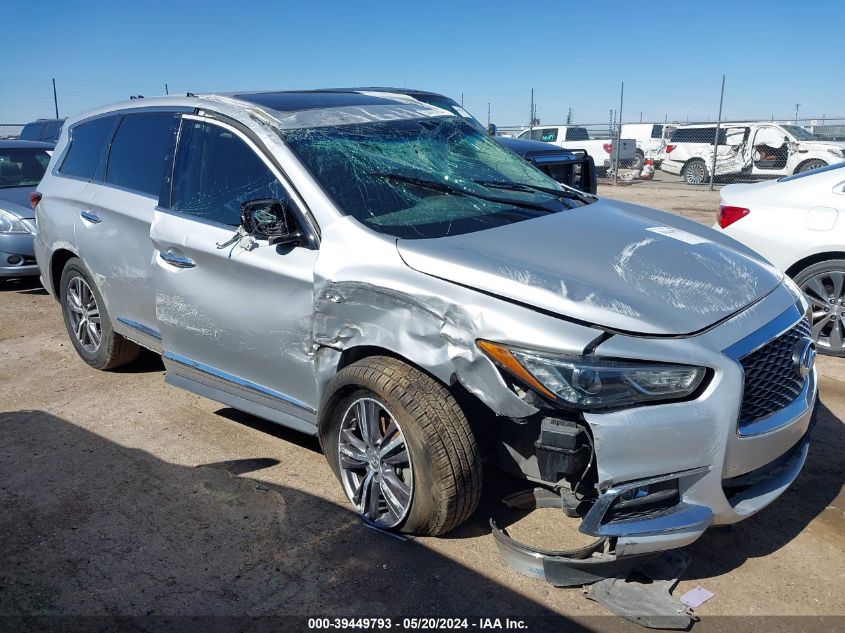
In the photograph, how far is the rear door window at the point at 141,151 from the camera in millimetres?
4457

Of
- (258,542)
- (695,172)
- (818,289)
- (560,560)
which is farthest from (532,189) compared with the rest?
(695,172)

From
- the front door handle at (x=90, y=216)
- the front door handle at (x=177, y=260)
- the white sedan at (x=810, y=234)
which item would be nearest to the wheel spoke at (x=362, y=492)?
the front door handle at (x=177, y=260)

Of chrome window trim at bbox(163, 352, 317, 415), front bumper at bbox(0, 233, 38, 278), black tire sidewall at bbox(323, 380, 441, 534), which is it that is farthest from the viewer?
front bumper at bbox(0, 233, 38, 278)

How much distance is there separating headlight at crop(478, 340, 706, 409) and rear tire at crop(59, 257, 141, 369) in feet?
11.6

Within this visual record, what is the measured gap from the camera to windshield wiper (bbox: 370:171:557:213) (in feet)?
12.4

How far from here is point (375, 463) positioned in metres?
3.33

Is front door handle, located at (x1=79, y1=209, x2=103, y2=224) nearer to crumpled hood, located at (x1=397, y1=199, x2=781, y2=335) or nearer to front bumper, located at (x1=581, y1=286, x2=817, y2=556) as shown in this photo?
crumpled hood, located at (x1=397, y1=199, x2=781, y2=335)

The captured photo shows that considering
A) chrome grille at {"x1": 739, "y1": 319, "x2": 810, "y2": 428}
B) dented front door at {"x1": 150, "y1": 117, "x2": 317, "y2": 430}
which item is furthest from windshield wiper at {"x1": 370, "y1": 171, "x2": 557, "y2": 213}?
chrome grille at {"x1": 739, "y1": 319, "x2": 810, "y2": 428}

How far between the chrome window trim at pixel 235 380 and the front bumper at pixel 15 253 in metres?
4.91

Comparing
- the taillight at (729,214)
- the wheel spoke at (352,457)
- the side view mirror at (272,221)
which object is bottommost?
the wheel spoke at (352,457)

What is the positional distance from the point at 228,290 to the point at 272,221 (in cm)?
54

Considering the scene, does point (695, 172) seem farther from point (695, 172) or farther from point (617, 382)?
point (617, 382)

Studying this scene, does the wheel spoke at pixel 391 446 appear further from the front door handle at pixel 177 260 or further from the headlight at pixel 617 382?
the front door handle at pixel 177 260

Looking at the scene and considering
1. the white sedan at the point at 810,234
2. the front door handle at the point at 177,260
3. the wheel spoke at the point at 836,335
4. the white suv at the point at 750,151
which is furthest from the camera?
the white suv at the point at 750,151
